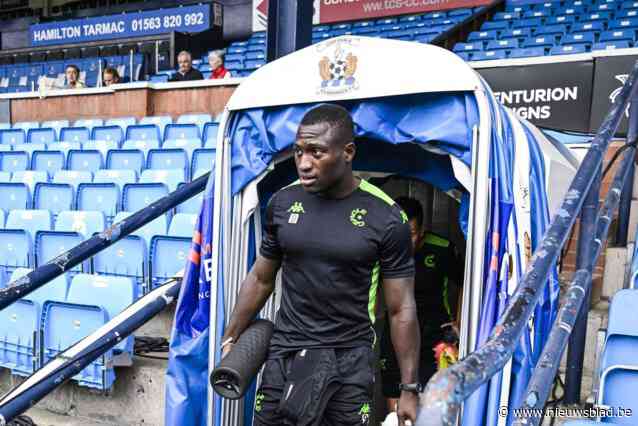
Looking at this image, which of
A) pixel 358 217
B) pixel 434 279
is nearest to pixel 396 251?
pixel 358 217

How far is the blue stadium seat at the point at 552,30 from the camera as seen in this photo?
35.8ft

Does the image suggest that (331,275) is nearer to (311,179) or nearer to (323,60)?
(311,179)

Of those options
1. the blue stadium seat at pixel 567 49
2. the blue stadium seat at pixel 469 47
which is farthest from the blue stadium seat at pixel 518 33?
the blue stadium seat at pixel 567 49

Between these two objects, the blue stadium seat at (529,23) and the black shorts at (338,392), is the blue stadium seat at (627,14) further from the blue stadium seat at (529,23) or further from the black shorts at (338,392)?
the black shorts at (338,392)

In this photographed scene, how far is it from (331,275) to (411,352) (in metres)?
0.40

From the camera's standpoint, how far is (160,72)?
16.3 meters

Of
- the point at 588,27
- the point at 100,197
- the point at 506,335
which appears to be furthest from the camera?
the point at 588,27

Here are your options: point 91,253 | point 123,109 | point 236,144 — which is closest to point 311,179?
point 236,144

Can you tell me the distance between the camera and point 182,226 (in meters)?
4.68

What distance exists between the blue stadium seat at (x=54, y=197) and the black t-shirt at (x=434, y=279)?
3798mm

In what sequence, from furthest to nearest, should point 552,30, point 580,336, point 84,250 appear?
point 552,30 → point 84,250 → point 580,336

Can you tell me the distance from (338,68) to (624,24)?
30.1 feet

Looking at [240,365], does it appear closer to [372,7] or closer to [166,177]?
[166,177]

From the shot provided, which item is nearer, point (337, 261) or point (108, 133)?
point (337, 261)
